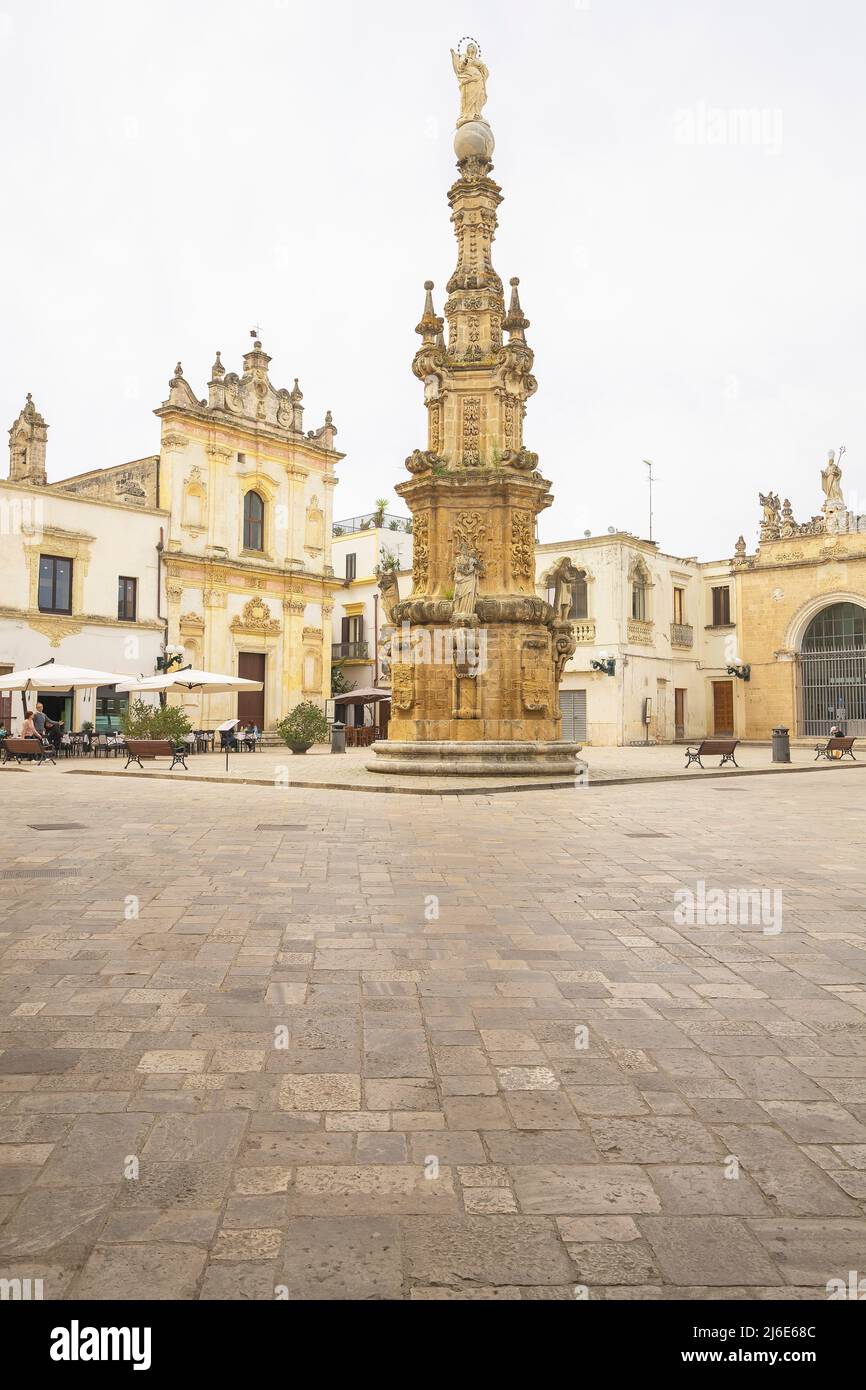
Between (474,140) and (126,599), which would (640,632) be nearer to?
(126,599)

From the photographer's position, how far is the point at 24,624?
98.2 feet

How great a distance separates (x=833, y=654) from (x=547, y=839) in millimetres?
31935

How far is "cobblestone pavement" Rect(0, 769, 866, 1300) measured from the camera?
7.23 feet

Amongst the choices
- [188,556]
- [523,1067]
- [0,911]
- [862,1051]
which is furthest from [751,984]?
[188,556]

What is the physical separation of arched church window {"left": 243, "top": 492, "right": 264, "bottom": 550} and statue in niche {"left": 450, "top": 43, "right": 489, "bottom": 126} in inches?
786

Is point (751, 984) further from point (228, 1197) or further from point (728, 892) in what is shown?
point (228, 1197)

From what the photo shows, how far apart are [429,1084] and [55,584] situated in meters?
30.9

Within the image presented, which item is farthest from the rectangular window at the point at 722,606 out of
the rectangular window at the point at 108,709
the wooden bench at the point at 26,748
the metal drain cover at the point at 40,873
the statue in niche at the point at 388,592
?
the metal drain cover at the point at 40,873

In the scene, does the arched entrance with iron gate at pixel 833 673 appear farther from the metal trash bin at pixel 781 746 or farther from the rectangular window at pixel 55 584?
the rectangular window at pixel 55 584

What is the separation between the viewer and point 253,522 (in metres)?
37.4

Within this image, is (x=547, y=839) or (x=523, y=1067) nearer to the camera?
(x=523, y=1067)

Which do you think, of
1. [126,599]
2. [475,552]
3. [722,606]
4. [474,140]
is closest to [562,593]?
[475,552]

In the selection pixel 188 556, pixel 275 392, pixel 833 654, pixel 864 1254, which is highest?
pixel 275 392

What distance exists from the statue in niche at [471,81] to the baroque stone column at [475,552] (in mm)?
373
